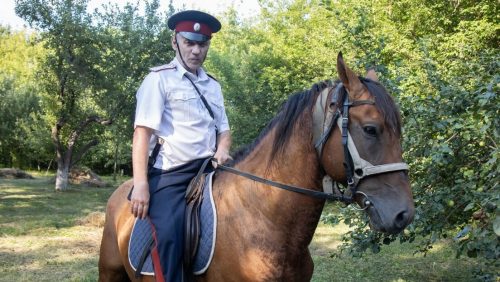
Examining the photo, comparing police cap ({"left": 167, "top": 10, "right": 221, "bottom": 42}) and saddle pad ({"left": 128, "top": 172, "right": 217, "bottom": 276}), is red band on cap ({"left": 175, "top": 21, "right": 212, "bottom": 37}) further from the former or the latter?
saddle pad ({"left": 128, "top": 172, "right": 217, "bottom": 276})

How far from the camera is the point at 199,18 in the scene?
3.11 metres

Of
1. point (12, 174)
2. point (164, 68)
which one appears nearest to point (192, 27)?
point (164, 68)

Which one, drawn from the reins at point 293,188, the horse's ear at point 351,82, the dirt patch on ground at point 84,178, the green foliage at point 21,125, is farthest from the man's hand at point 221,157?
the green foliage at point 21,125

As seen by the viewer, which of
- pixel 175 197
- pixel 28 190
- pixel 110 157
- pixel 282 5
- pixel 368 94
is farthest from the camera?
pixel 110 157

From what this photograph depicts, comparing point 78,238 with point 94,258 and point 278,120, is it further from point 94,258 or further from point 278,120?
point 278,120

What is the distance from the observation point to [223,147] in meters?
3.28

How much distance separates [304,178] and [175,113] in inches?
41.1

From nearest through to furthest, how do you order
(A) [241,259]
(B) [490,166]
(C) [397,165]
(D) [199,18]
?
(C) [397,165] → (A) [241,259] → (D) [199,18] → (B) [490,166]

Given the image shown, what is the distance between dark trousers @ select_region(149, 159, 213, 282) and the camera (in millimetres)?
2721

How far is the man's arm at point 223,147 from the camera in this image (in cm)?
313

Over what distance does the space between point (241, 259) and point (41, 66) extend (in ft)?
66.2

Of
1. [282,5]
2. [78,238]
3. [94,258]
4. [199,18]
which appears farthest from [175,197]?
[282,5]

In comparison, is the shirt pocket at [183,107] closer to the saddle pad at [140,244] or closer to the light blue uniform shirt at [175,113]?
the light blue uniform shirt at [175,113]

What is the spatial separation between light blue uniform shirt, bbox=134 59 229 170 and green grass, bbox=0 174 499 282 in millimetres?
4445
